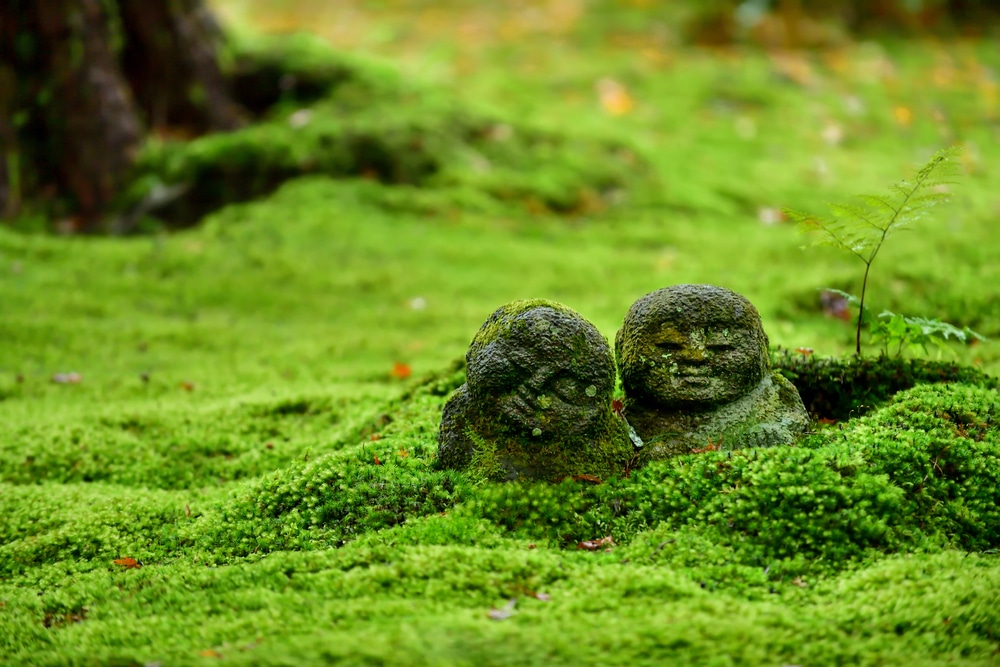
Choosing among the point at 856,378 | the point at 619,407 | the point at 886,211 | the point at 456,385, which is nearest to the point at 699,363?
the point at 619,407

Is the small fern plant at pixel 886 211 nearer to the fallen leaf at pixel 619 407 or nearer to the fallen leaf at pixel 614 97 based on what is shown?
the fallen leaf at pixel 619 407

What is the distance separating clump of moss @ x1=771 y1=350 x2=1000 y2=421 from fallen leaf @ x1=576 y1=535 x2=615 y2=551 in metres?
1.64

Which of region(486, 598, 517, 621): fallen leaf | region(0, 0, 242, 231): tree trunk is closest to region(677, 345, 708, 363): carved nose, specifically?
region(486, 598, 517, 621): fallen leaf

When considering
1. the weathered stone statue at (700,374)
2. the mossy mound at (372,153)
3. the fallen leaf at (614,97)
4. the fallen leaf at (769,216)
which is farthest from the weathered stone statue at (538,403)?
the fallen leaf at (614,97)

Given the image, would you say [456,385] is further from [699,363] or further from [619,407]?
[699,363]

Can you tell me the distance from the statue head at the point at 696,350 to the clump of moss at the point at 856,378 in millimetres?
829

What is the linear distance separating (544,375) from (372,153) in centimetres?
709

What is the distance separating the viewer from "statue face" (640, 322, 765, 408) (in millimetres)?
4176

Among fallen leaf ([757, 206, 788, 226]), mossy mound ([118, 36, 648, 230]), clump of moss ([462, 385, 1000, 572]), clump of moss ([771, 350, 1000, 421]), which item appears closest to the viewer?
clump of moss ([462, 385, 1000, 572])

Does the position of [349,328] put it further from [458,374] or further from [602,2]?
[602,2]

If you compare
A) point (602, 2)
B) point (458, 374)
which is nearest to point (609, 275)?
point (458, 374)

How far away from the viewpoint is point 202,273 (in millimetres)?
8586

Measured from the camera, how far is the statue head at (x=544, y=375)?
4.01 m

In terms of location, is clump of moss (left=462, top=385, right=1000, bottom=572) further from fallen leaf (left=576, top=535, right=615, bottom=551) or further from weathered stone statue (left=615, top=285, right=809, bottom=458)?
weathered stone statue (left=615, top=285, right=809, bottom=458)
